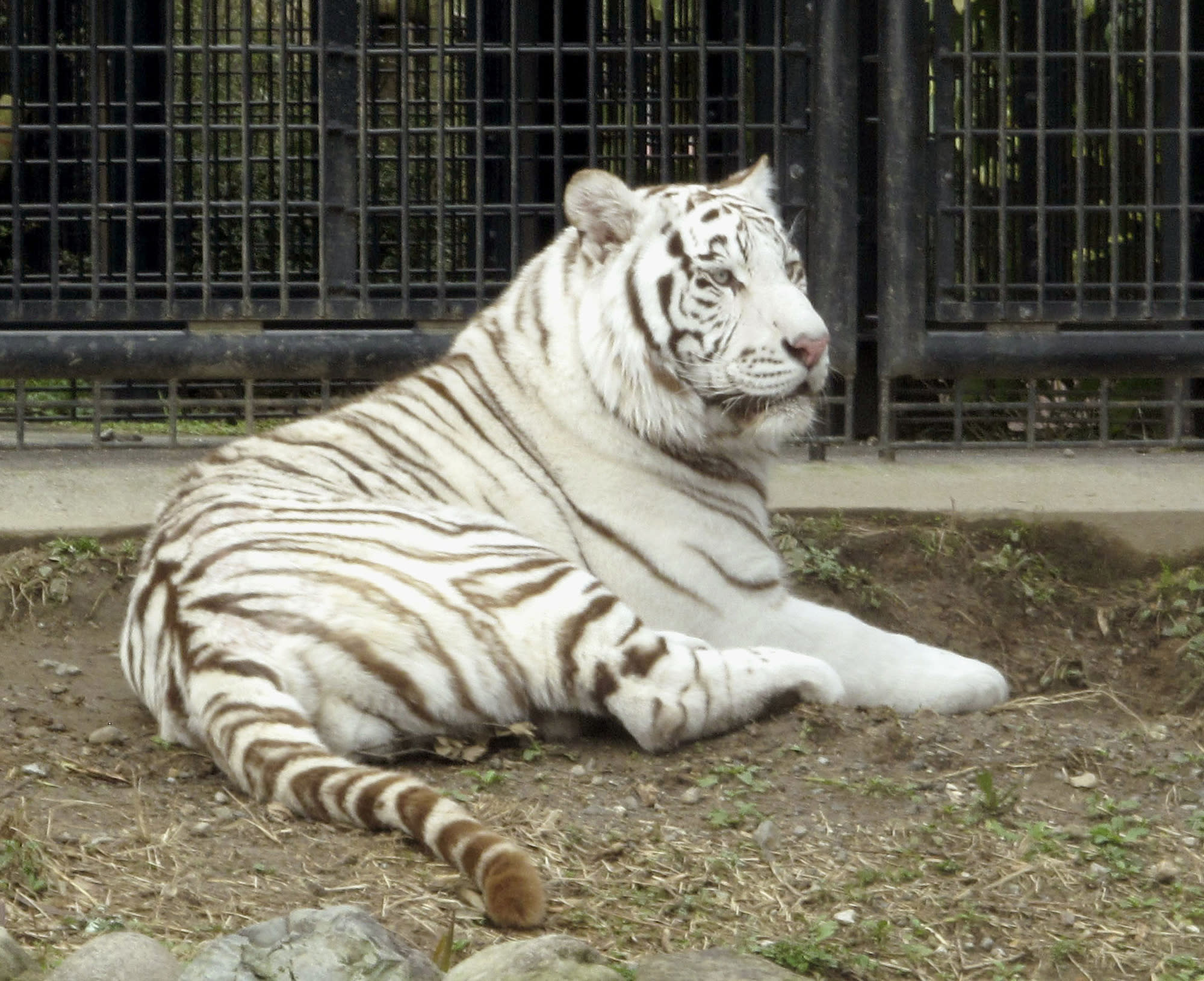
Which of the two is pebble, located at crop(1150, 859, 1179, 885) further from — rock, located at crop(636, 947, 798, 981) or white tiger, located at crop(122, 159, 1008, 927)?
white tiger, located at crop(122, 159, 1008, 927)

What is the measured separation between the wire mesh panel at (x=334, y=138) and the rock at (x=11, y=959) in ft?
10.3

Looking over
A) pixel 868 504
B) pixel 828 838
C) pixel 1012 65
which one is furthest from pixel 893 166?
pixel 828 838

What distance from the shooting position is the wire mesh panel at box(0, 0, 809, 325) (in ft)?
16.9

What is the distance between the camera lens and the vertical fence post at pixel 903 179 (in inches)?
206

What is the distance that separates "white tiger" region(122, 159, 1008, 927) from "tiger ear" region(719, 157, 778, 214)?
12 mm

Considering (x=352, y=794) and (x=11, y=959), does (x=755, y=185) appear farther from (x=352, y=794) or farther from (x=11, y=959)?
(x=11, y=959)

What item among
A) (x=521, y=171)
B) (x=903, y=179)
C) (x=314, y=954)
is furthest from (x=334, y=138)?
(x=314, y=954)

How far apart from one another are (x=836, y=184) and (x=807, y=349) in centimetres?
157

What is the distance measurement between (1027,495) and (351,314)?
206 centimetres

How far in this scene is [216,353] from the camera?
201 inches

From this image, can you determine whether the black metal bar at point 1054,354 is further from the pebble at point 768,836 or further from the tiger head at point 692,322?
the pebble at point 768,836

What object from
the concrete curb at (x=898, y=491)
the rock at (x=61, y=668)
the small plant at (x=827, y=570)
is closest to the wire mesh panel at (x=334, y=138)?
the concrete curb at (x=898, y=491)

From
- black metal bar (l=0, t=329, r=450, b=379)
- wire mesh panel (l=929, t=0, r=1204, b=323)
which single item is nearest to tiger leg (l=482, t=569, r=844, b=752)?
black metal bar (l=0, t=329, r=450, b=379)

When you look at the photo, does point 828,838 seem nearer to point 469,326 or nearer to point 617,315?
point 617,315
